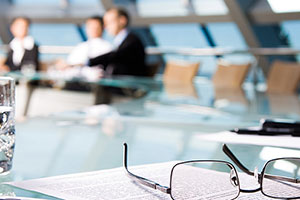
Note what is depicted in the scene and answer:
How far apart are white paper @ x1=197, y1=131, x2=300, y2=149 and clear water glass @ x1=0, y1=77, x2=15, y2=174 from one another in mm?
510

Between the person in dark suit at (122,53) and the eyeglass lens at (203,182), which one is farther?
the person in dark suit at (122,53)

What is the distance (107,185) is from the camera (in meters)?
0.70

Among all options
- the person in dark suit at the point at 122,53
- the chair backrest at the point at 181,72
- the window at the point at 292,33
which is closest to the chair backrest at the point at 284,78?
the chair backrest at the point at 181,72

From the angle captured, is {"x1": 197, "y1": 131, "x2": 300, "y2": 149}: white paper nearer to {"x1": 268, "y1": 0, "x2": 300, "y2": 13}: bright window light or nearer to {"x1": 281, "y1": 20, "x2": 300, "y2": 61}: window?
{"x1": 268, "y1": 0, "x2": 300, "y2": 13}: bright window light

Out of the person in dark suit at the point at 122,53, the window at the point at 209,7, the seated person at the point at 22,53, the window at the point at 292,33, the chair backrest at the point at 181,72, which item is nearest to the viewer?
the person in dark suit at the point at 122,53

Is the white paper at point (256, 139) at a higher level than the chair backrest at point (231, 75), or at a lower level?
lower

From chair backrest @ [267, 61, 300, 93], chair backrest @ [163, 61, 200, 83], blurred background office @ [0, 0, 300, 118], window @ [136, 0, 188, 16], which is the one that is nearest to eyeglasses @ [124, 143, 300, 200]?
chair backrest @ [267, 61, 300, 93]

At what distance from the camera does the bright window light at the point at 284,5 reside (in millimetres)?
7922

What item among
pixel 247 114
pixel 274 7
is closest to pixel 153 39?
pixel 274 7

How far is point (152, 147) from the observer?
3.49 ft

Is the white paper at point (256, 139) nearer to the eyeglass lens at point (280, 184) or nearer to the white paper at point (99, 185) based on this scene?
the eyeglass lens at point (280, 184)

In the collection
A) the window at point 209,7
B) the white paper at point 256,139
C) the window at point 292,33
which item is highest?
the window at point 209,7

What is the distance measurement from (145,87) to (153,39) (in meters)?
7.91

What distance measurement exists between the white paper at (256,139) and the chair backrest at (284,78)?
9.07 feet
